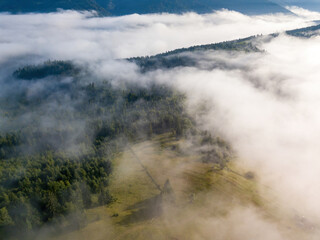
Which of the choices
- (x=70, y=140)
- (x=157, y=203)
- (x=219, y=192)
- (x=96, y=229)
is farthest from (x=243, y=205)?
(x=70, y=140)

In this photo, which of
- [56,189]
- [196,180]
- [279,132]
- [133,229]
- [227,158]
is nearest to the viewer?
[133,229]

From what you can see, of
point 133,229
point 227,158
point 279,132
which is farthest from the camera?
point 279,132

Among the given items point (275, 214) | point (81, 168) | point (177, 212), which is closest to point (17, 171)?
point (81, 168)

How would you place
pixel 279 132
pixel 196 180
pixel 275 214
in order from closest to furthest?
1. pixel 275 214
2. pixel 196 180
3. pixel 279 132

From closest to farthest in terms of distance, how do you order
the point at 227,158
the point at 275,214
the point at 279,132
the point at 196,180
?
the point at 275,214 < the point at 196,180 < the point at 227,158 < the point at 279,132

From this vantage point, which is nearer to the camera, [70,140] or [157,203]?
[157,203]

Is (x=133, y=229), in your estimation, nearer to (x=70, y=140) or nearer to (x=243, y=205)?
(x=243, y=205)

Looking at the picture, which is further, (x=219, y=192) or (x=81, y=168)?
(x=81, y=168)

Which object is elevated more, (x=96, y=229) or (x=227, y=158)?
(x=227, y=158)

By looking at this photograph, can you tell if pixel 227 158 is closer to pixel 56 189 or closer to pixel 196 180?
pixel 196 180
